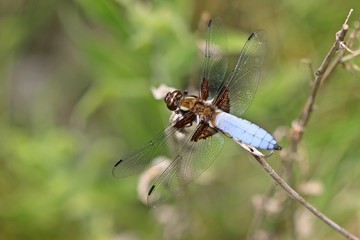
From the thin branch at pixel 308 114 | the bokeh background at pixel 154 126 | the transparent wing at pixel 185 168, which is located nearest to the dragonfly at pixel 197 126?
the transparent wing at pixel 185 168

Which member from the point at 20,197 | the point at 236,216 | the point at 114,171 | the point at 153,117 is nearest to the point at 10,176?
the point at 20,197

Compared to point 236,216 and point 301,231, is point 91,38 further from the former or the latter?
point 301,231

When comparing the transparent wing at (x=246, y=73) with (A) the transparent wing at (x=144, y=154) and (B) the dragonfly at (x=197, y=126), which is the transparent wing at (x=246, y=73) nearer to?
(B) the dragonfly at (x=197, y=126)

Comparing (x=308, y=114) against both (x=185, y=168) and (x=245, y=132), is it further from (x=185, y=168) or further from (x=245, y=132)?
(x=185, y=168)

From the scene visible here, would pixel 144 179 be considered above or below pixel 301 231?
above

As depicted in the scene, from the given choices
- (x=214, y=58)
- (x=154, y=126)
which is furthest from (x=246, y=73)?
(x=154, y=126)

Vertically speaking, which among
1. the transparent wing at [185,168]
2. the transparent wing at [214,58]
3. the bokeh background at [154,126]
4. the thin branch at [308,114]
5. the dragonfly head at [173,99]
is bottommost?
the thin branch at [308,114]

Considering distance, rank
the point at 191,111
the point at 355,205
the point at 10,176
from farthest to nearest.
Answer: the point at 10,176 → the point at 355,205 → the point at 191,111
